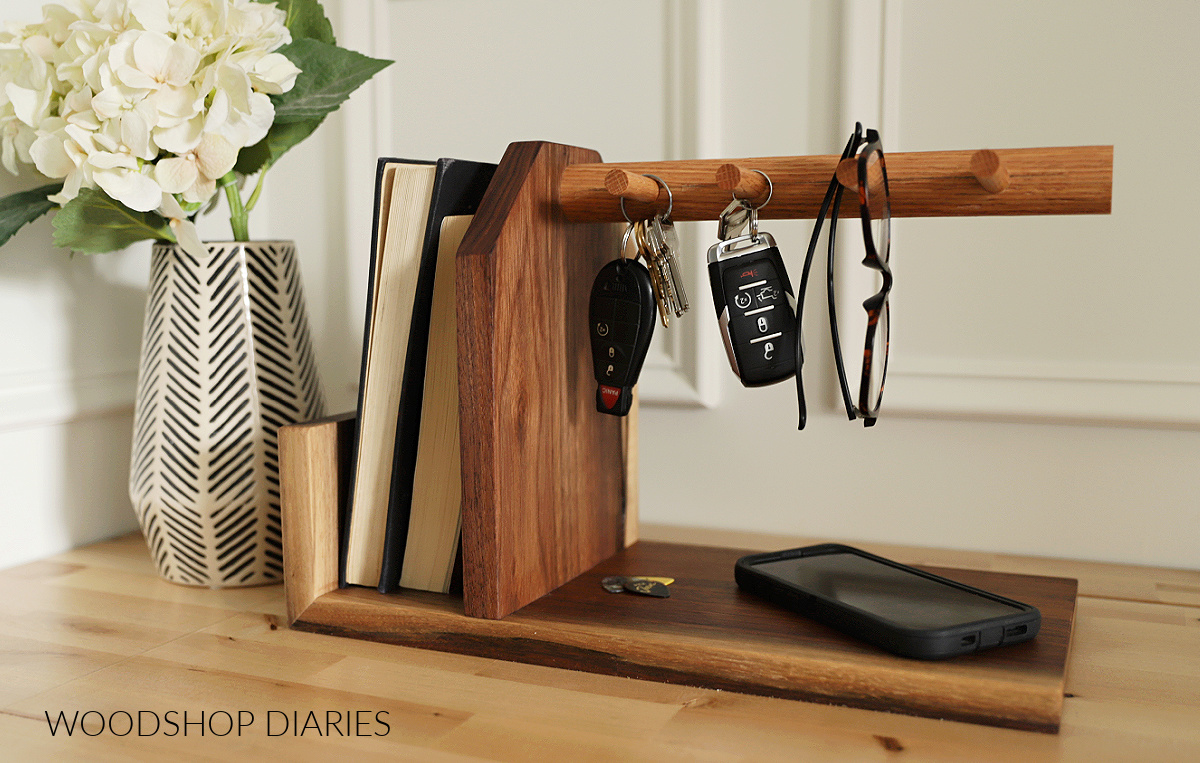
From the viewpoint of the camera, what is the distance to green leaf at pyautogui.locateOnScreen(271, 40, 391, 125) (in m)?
0.78

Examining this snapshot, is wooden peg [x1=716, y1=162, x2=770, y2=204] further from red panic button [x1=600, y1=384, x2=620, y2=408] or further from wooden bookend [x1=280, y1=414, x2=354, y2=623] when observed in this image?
wooden bookend [x1=280, y1=414, x2=354, y2=623]

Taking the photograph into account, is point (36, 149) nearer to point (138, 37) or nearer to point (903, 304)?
point (138, 37)

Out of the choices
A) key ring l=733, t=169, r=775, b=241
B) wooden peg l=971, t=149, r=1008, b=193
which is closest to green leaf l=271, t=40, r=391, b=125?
key ring l=733, t=169, r=775, b=241

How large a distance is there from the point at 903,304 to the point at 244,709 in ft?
2.13

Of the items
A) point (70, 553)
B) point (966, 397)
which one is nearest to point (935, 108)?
point (966, 397)

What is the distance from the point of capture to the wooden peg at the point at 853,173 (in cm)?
58

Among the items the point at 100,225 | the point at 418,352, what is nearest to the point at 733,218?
the point at 418,352

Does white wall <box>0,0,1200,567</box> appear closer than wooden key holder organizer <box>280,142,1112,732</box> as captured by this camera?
No

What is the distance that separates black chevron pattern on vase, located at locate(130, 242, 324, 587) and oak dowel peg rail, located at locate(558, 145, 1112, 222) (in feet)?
0.99

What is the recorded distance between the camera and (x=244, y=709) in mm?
561

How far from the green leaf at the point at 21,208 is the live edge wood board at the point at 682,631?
0.30 meters

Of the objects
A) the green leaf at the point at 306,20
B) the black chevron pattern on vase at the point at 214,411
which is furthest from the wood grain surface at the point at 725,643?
the green leaf at the point at 306,20

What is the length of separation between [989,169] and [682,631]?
341mm

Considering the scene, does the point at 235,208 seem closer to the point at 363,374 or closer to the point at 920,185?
the point at 363,374
